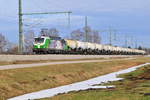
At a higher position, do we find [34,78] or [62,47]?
[62,47]

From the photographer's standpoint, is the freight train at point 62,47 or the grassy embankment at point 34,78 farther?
the freight train at point 62,47

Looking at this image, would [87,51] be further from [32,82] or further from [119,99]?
[119,99]

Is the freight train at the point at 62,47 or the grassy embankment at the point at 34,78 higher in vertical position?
the freight train at the point at 62,47

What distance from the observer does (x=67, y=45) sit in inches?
Answer: 3346

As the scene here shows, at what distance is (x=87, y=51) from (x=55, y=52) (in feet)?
86.3

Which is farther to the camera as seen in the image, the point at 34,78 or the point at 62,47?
the point at 62,47

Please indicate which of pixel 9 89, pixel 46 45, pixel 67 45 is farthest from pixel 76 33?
pixel 9 89

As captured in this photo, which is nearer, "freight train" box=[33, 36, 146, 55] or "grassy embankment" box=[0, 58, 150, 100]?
"grassy embankment" box=[0, 58, 150, 100]

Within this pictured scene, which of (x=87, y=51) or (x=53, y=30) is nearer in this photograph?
(x=87, y=51)

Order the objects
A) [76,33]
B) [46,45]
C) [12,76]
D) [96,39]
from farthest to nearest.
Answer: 1. [96,39]
2. [76,33]
3. [46,45]
4. [12,76]

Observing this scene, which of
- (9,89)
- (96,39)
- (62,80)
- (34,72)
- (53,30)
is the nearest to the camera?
(9,89)

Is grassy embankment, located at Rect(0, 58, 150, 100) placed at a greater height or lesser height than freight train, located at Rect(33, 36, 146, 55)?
lesser

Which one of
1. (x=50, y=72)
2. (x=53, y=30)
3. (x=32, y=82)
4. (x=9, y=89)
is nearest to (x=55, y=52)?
(x=50, y=72)

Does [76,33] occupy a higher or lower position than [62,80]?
higher
